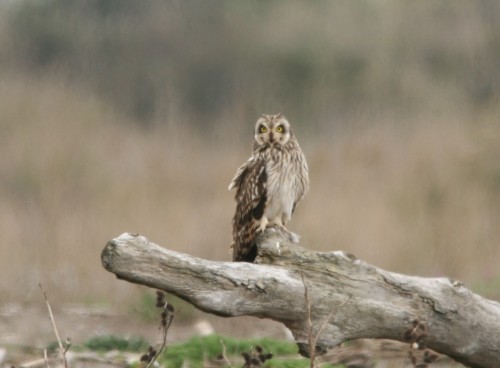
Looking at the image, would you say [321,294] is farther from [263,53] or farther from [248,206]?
[263,53]

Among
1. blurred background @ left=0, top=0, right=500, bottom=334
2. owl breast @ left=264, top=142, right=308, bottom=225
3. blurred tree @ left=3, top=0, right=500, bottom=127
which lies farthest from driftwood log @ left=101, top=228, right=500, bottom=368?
blurred tree @ left=3, top=0, right=500, bottom=127

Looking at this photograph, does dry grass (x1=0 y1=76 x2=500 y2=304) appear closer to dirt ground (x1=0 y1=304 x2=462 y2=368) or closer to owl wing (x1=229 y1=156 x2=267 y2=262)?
dirt ground (x1=0 y1=304 x2=462 y2=368)

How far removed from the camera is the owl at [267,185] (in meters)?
5.79

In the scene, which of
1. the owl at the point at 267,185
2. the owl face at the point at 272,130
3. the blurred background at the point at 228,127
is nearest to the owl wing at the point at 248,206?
the owl at the point at 267,185

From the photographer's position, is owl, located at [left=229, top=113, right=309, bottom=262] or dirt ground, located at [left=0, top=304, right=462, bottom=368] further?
dirt ground, located at [left=0, top=304, right=462, bottom=368]

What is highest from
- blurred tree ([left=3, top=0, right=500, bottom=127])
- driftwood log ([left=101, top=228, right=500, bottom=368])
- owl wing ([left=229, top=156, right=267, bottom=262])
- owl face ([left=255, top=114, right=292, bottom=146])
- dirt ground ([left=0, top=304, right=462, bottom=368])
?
blurred tree ([left=3, top=0, right=500, bottom=127])

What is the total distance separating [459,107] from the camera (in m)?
14.1

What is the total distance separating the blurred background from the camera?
418 inches

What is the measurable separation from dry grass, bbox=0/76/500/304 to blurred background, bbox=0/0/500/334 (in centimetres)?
2

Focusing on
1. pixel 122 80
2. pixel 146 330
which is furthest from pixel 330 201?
pixel 122 80

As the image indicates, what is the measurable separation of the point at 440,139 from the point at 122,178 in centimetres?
Result: 320

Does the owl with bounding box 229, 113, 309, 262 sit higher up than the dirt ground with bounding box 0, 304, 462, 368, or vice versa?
the owl with bounding box 229, 113, 309, 262

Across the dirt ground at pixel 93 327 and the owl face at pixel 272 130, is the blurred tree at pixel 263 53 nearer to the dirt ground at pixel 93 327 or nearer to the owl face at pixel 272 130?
the dirt ground at pixel 93 327

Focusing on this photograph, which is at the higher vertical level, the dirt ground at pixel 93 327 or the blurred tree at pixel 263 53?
the blurred tree at pixel 263 53
